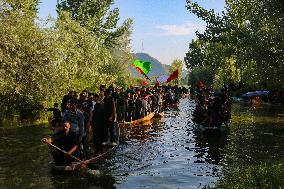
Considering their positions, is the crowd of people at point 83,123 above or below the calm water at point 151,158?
above

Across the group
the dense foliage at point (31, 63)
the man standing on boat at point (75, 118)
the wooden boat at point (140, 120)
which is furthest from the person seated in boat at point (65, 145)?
the wooden boat at point (140, 120)

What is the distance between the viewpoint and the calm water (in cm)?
1302

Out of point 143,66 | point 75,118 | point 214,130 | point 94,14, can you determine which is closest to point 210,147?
point 214,130

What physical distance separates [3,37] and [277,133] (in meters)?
16.8

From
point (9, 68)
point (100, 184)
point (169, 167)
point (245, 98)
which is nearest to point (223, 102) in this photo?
point (169, 167)

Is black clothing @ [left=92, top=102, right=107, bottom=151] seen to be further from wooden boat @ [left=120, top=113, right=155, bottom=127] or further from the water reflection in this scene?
wooden boat @ [left=120, top=113, right=155, bottom=127]

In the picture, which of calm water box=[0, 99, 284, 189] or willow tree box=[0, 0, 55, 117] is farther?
willow tree box=[0, 0, 55, 117]

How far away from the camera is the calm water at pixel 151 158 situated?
13.0 metres

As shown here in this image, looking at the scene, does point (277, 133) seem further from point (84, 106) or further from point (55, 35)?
point (55, 35)

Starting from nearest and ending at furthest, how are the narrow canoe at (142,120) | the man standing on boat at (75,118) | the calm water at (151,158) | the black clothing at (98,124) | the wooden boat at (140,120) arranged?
the calm water at (151,158)
the man standing on boat at (75,118)
the black clothing at (98,124)
the wooden boat at (140,120)
the narrow canoe at (142,120)

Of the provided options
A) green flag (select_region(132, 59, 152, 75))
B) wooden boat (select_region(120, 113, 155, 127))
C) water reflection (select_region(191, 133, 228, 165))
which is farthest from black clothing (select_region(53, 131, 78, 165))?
green flag (select_region(132, 59, 152, 75))

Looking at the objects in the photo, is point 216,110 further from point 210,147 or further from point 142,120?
point 142,120

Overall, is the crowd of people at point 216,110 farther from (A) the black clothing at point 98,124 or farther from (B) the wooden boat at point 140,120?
(A) the black clothing at point 98,124

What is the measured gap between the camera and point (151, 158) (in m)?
17.0
